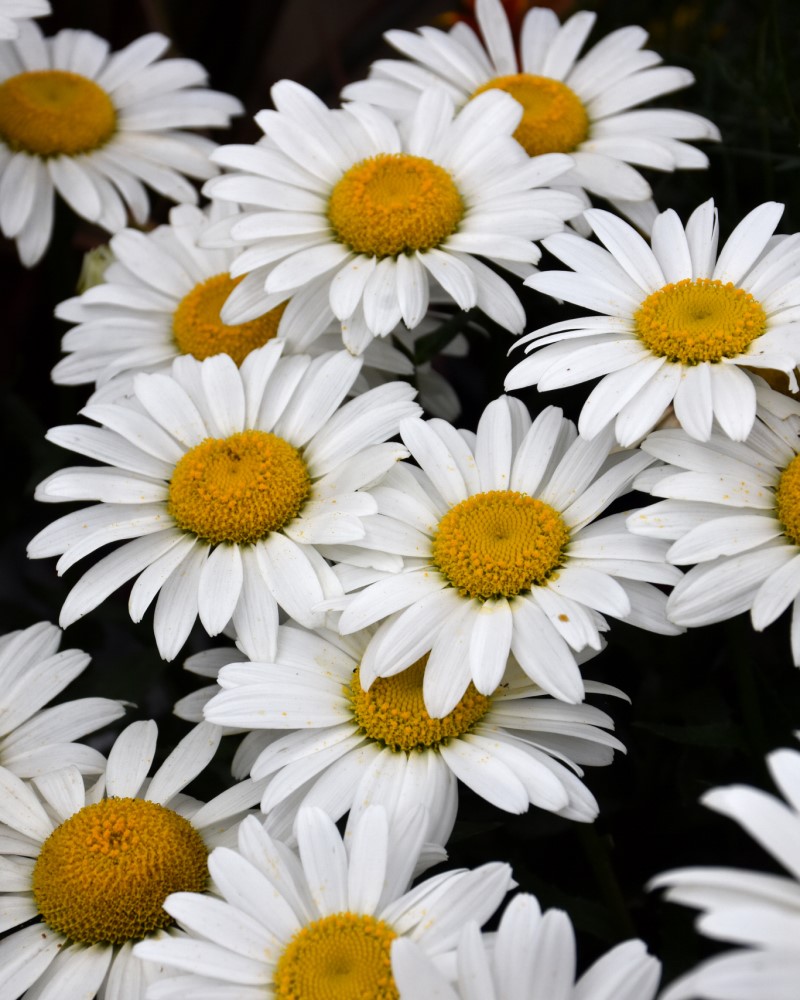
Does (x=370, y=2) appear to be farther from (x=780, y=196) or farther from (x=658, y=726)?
(x=658, y=726)

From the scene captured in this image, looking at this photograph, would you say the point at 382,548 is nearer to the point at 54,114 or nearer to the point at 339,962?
the point at 339,962

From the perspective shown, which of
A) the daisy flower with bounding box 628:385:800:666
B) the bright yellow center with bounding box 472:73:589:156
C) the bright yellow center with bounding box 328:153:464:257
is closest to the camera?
the daisy flower with bounding box 628:385:800:666

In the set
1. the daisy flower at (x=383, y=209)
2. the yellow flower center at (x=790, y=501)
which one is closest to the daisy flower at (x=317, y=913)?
the yellow flower center at (x=790, y=501)

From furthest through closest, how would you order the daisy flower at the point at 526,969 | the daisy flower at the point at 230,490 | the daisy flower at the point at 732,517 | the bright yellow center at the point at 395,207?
the bright yellow center at the point at 395,207, the daisy flower at the point at 230,490, the daisy flower at the point at 732,517, the daisy flower at the point at 526,969

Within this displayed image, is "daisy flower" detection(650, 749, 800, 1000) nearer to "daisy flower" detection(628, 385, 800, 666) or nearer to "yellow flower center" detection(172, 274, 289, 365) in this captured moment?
"daisy flower" detection(628, 385, 800, 666)

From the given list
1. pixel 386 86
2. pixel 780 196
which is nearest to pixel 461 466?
pixel 386 86

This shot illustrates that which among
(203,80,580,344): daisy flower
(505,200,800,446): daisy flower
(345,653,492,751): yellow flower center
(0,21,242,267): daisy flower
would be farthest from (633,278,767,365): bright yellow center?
(0,21,242,267): daisy flower

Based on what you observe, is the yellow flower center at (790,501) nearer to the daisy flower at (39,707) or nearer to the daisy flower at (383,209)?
the daisy flower at (383,209)
